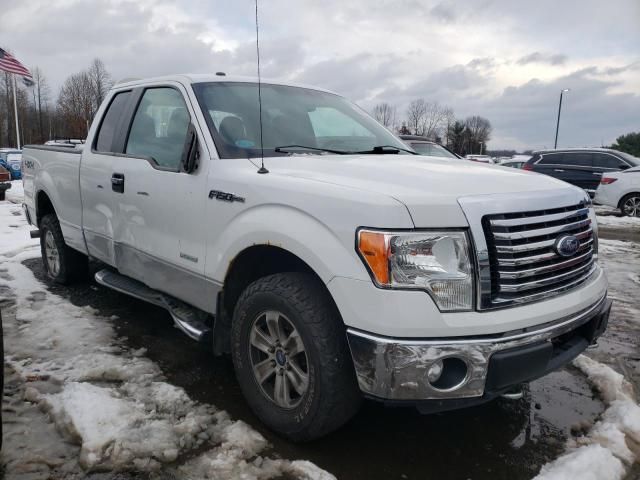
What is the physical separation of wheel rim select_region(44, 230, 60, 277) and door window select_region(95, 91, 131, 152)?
5.13ft

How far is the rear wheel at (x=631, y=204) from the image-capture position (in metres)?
12.4

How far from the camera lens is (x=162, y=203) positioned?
3.48 metres

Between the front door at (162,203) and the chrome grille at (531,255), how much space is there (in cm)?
167

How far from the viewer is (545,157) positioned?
14.9 m

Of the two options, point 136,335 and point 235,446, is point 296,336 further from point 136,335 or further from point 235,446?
point 136,335

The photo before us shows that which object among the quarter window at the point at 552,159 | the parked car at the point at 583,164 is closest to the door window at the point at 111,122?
the parked car at the point at 583,164

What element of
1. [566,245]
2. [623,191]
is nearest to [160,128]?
[566,245]

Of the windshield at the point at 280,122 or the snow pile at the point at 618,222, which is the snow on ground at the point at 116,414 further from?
the snow pile at the point at 618,222

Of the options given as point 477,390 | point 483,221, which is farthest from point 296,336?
point 483,221

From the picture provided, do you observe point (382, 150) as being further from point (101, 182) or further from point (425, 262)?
point (101, 182)

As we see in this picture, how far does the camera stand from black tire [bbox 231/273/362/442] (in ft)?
7.93

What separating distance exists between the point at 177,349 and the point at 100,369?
0.63 meters

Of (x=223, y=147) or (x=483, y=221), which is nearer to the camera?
(x=483, y=221)

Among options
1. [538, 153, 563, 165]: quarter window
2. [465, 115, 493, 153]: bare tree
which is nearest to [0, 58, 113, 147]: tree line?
[538, 153, 563, 165]: quarter window
